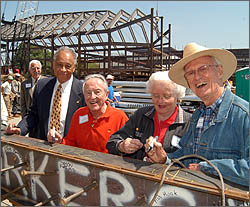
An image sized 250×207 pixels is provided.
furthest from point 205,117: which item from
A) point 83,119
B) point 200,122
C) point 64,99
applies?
point 64,99

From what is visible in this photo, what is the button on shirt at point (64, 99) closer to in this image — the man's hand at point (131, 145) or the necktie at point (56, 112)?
the necktie at point (56, 112)

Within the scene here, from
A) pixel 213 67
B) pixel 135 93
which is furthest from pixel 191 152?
pixel 135 93

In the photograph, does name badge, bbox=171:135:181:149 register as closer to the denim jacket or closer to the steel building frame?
the denim jacket

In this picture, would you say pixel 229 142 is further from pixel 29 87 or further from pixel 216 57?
pixel 29 87

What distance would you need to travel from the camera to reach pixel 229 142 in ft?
4.28

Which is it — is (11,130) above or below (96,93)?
below

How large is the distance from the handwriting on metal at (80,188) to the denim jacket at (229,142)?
6.8 inches

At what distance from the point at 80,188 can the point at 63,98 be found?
4.15ft

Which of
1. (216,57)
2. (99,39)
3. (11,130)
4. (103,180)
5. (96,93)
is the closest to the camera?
(103,180)

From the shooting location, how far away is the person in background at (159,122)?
1.74 metres

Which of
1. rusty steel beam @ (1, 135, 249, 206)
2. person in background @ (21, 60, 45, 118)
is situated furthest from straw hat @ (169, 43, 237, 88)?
person in background @ (21, 60, 45, 118)

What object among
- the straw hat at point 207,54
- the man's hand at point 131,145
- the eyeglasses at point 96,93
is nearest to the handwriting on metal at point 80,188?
the man's hand at point 131,145

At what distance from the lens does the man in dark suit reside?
2521mm

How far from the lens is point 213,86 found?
1.46 meters
